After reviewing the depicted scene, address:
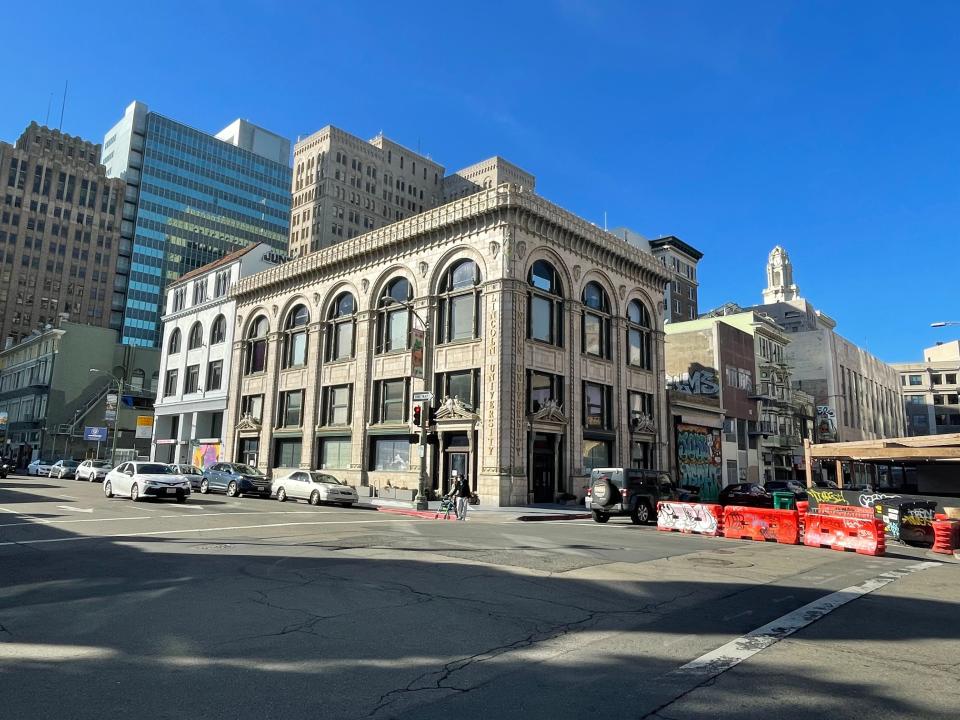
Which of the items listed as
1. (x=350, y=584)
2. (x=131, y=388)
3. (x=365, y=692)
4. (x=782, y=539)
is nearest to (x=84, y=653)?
(x=365, y=692)

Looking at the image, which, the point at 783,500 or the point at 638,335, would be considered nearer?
the point at 783,500

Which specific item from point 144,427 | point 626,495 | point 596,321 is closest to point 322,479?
point 626,495

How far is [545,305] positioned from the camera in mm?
34219

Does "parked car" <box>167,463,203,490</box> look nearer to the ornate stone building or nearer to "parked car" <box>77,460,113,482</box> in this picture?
the ornate stone building

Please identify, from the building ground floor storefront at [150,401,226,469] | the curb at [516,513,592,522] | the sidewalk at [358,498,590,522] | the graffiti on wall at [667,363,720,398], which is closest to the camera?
the curb at [516,513,592,522]

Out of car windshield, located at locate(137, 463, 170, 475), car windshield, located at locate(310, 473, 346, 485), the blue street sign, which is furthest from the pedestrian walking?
the blue street sign

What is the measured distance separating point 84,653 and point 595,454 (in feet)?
103

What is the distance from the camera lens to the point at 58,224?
11656 cm

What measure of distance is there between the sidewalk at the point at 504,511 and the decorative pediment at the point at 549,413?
4.29 m

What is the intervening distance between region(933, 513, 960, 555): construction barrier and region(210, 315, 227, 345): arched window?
4734 centimetres

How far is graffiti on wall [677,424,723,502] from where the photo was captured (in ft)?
141

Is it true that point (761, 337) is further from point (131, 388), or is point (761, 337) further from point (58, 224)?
point (58, 224)

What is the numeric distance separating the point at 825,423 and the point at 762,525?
195ft

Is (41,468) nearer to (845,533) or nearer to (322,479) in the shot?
(322,479)
